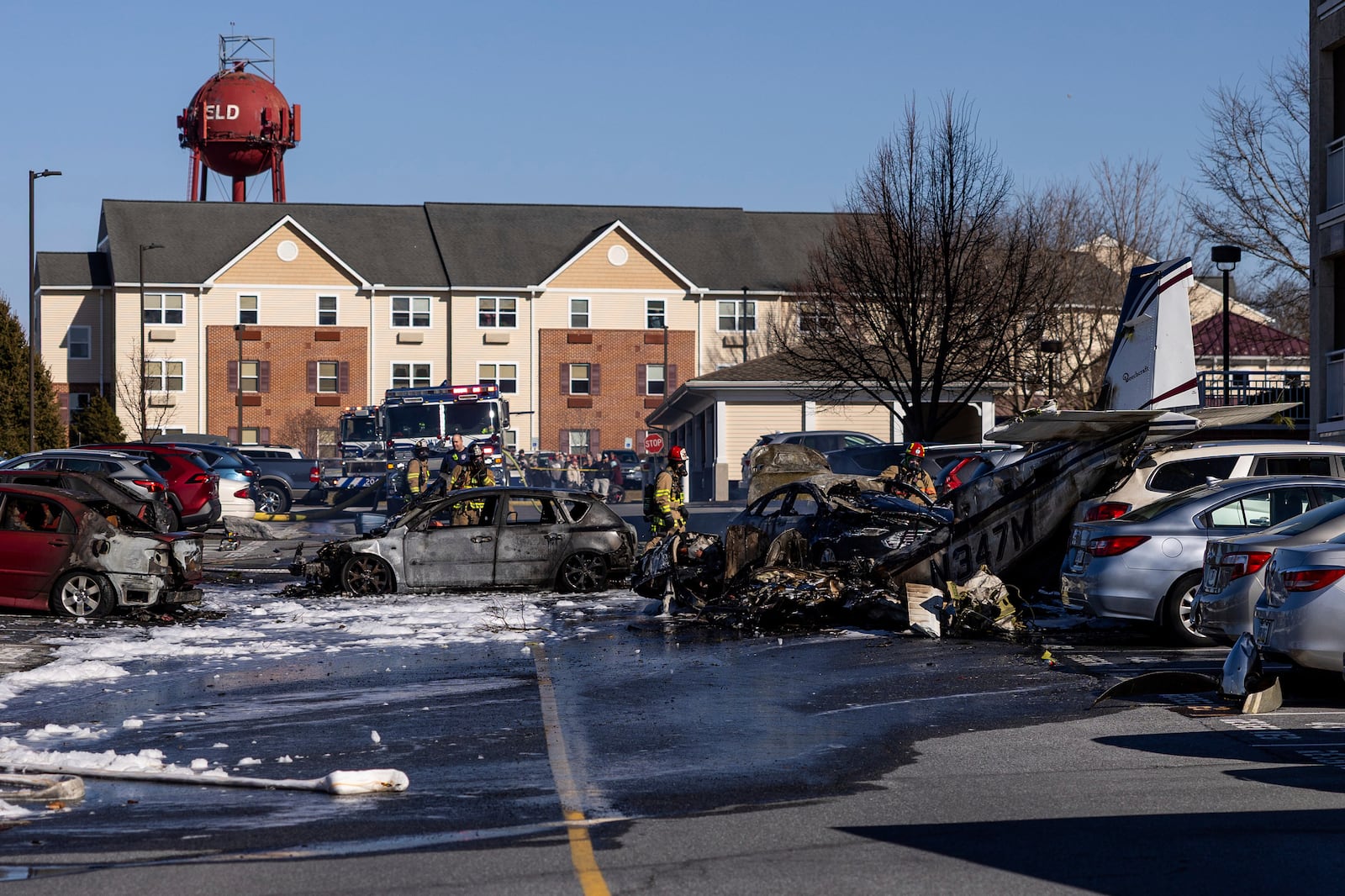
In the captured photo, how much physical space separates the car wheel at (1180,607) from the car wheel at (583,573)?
7672 mm

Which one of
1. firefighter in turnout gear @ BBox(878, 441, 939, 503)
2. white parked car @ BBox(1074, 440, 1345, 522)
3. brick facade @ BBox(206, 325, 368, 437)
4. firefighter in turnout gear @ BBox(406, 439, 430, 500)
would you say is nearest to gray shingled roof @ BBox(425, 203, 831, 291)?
brick facade @ BBox(206, 325, 368, 437)

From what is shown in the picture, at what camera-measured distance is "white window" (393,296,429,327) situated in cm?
6391

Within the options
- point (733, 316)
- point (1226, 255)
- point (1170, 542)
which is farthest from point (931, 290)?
point (733, 316)

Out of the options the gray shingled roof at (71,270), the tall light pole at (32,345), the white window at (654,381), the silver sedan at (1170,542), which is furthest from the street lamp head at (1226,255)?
the gray shingled roof at (71,270)

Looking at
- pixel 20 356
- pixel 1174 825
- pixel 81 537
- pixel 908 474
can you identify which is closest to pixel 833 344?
pixel 908 474

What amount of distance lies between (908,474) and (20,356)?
30201mm

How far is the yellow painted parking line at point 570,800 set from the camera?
6.18 meters

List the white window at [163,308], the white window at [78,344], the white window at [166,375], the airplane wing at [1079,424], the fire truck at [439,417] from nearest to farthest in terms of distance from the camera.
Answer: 1. the airplane wing at [1079,424]
2. the fire truck at [439,417]
3. the white window at [166,375]
4. the white window at [163,308]
5. the white window at [78,344]

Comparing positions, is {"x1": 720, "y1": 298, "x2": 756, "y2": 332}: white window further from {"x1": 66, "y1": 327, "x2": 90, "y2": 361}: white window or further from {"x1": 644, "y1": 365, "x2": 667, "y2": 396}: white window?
{"x1": 66, "y1": 327, "x2": 90, "y2": 361}: white window

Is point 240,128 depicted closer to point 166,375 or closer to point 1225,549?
point 166,375

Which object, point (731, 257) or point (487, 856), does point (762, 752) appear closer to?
point (487, 856)

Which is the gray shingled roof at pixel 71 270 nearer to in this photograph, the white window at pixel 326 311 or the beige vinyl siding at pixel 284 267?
the beige vinyl siding at pixel 284 267

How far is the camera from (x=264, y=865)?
643cm

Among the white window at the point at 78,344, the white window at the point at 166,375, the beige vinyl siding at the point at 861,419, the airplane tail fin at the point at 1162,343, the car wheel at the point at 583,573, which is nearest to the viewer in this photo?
the airplane tail fin at the point at 1162,343
